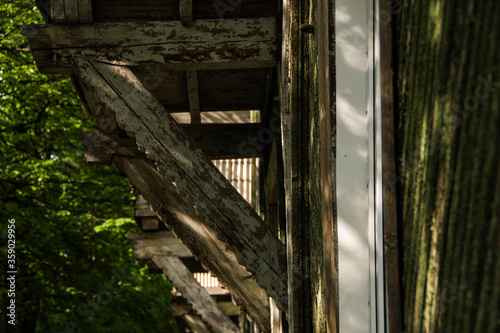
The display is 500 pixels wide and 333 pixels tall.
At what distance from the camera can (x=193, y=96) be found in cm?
526

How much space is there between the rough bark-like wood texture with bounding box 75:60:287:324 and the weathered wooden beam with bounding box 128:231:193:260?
540 centimetres

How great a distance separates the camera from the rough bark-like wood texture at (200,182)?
376 cm

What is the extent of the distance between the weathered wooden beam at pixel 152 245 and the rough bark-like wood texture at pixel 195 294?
0.08m

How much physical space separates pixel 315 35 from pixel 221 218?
1.33 meters

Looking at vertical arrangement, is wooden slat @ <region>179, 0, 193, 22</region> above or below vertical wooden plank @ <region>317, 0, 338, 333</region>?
above

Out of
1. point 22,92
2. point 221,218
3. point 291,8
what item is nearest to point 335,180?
point 291,8

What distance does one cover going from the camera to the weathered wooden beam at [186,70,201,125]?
493 cm

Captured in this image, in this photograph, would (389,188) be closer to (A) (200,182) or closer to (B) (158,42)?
(A) (200,182)

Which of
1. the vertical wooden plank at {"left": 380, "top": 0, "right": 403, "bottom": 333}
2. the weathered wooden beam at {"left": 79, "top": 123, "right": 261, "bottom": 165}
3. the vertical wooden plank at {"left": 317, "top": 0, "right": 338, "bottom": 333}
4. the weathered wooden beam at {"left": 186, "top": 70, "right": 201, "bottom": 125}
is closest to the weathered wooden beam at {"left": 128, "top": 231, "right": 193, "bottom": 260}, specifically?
the weathered wooden beam at {"left": 79, "top": 123, "right": 261, "bottom": 165}

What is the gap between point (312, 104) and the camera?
300cm

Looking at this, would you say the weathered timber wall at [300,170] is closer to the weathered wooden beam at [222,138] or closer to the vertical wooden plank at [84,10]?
the vertical wooden plank at [84,10]

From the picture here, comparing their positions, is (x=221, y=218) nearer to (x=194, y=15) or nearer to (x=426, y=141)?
(x=194, y=15)

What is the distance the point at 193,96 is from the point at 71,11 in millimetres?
1483

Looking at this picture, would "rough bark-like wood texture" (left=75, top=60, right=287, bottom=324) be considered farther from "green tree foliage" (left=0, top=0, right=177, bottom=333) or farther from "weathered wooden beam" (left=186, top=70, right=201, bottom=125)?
"green tree foliage" (left=0, top=0, right=177, bottom=333)
